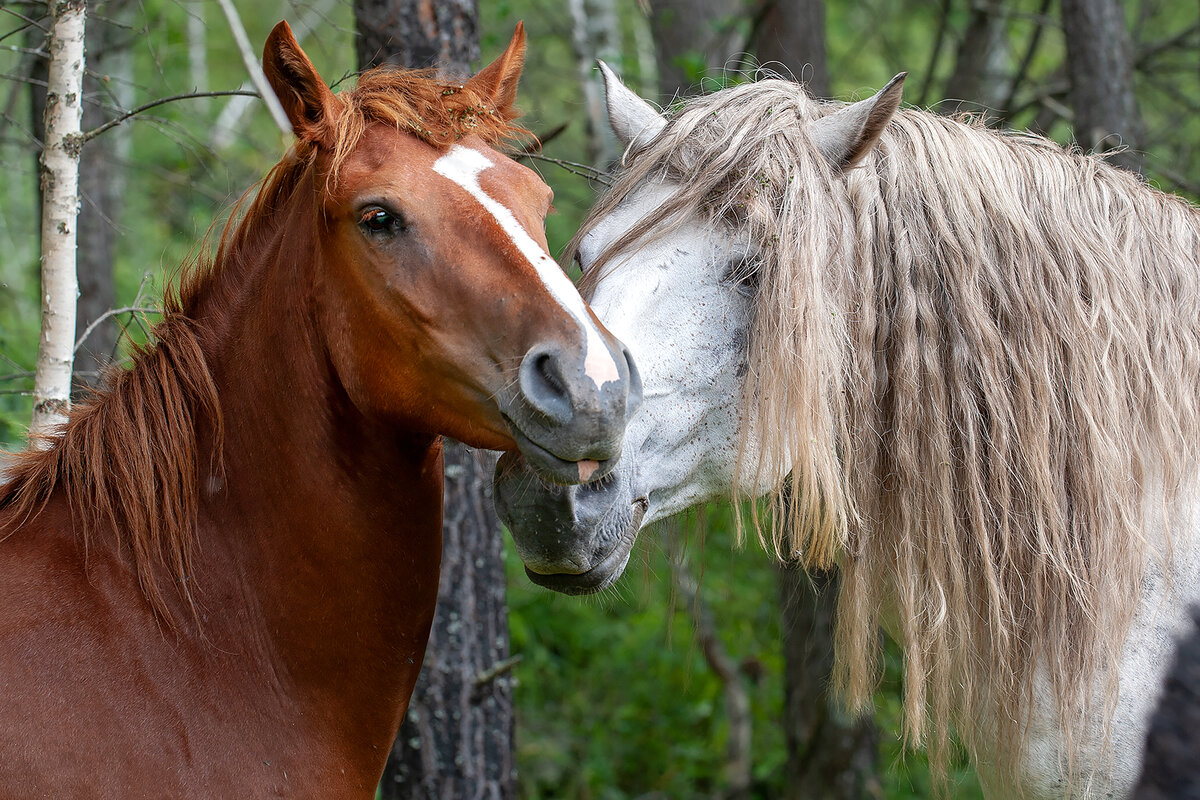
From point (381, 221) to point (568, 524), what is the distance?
735 mm

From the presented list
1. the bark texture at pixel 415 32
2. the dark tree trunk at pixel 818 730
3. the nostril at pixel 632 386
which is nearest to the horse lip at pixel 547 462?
the nostril at pixel 632 386

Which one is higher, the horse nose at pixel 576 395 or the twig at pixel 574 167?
the twig at pixel 574 167

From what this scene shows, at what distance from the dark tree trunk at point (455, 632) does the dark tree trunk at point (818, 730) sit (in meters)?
1.94

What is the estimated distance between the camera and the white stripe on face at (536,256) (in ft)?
5.35

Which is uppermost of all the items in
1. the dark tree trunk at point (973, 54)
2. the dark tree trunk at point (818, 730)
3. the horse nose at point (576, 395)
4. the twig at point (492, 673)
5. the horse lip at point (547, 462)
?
the dark tree trunk at point (973, 54)

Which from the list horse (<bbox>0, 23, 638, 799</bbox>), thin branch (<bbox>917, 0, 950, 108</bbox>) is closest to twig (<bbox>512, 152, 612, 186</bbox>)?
horse (<bbox>0, 23, 638, 799</bbox>)

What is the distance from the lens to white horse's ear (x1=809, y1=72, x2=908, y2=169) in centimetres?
200

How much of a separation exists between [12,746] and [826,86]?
437 cm

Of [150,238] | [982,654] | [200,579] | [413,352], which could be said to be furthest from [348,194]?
[150,238]

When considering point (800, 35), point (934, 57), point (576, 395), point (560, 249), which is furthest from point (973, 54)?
point (576, 395)

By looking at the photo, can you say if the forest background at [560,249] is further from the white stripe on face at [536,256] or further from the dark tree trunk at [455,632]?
the white stripe on face at [536,256]

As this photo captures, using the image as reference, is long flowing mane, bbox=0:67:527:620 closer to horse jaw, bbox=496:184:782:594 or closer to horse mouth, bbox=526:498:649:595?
horse jaw, bbox=496:184:782:594

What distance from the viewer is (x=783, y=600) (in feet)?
15.9

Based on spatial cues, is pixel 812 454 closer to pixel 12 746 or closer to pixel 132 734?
pixel 132 734
